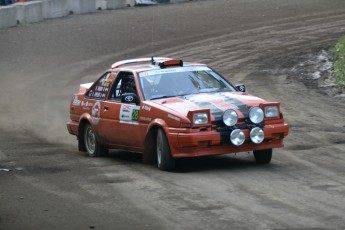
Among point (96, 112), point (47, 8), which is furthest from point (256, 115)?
point (47, 8)

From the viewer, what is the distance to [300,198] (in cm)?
916

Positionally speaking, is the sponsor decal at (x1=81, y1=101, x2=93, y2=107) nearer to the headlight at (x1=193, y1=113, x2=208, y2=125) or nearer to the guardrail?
the headlight at (x1=193, y1=113, x2=208, y2=125)

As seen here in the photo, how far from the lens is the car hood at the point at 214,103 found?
11.1 m

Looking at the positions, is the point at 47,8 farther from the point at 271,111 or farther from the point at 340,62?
the point at 271,111

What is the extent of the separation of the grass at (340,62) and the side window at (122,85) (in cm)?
755

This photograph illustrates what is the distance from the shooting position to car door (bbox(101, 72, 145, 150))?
12023 mm

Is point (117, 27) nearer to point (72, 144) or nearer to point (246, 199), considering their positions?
point (72, 144)

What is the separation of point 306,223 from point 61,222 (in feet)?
7.73

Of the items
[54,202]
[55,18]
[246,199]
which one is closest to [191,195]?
[246,199]

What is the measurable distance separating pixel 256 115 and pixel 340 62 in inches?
428

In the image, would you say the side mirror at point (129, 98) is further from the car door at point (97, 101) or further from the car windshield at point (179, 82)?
the car door at point (97, 101)

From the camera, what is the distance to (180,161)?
12.2 m

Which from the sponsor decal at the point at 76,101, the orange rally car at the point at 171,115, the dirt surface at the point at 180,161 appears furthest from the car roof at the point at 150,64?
the dirt surface at the point at 180,161

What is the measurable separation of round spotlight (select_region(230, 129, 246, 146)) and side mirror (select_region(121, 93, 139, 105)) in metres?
1.72
